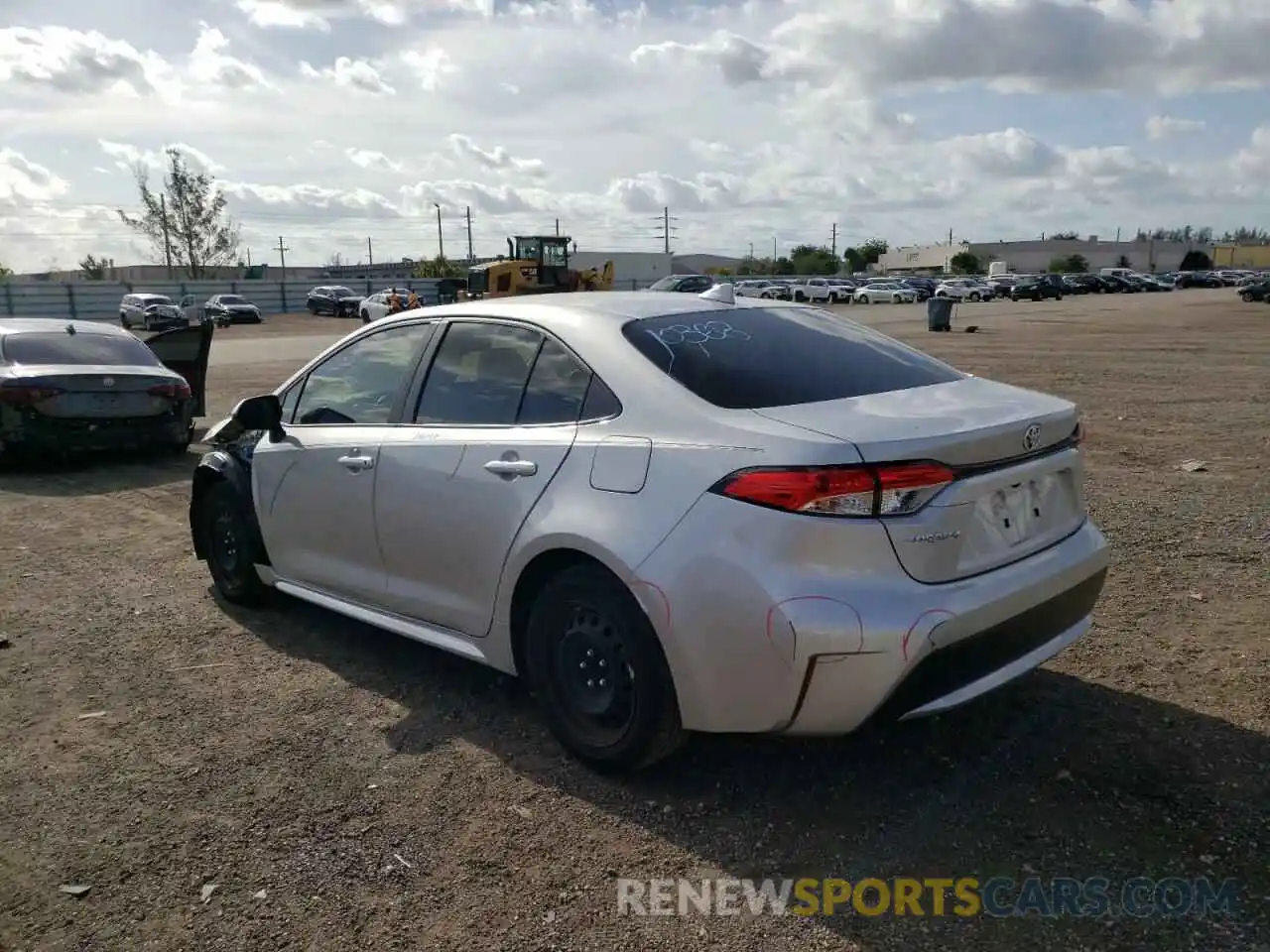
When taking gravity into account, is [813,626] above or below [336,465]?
below

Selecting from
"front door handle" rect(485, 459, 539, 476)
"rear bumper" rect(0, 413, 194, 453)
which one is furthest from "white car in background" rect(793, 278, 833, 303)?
"front door handle" rect(485, 459, 539, 476)

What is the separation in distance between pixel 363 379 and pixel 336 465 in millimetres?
414

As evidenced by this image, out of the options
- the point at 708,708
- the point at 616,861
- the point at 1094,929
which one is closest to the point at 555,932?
the point at 616,861

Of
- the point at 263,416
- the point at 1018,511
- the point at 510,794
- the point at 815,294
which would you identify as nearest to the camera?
the point at 1018,511

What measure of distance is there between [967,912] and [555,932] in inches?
42.9

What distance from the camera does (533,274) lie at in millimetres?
37344

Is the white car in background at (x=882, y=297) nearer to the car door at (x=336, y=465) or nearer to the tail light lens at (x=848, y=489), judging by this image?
the car door at (x=336, y=465)

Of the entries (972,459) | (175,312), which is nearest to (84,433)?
(972,459)

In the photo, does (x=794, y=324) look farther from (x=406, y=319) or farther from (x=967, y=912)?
(x=967, y=912)

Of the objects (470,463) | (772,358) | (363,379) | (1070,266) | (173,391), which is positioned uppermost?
(1070,266)

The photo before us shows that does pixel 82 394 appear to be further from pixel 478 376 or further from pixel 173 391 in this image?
pixel 478 376

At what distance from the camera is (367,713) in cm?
406

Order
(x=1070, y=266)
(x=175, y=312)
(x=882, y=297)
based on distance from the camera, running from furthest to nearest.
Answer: (x=1070, y=266) < (x=882, y=297) < (x=175, y=312)

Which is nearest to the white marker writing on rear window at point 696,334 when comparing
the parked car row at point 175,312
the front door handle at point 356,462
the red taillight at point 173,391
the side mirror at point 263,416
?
the front door handle at point 356,462
